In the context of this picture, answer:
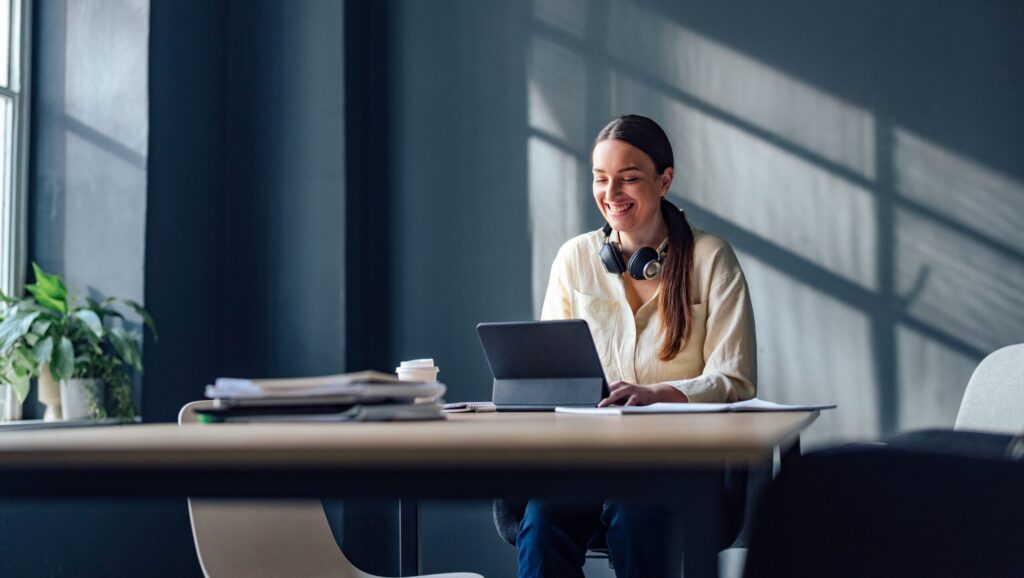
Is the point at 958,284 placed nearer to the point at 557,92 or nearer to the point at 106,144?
the point at 557,92

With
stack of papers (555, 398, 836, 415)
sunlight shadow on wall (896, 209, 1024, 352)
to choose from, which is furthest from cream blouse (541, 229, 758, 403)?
sunlight shadow on wall (896, 209, 1024, 352)

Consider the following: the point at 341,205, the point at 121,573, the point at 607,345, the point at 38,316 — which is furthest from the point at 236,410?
the point at 341,205

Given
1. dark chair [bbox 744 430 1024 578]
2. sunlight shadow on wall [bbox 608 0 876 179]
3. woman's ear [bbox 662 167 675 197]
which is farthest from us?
sunlight shadow on wall [bbox 608 0 876 179]

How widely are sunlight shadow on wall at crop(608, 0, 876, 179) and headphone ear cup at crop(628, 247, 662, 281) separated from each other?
1497mm

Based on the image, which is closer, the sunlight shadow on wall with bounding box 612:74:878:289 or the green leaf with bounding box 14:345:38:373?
the green leaf with bounding box 14:345:38:373

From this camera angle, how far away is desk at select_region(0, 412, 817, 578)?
0.67 meters

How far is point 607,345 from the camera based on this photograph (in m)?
2.26

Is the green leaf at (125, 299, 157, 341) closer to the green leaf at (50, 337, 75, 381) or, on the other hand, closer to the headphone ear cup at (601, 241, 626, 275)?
the green leaf at (50, 337, 75, 381)

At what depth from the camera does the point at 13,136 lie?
→ 330 centimetres

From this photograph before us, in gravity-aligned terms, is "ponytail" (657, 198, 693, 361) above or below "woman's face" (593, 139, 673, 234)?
below

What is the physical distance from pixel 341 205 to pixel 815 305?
67.0 inches

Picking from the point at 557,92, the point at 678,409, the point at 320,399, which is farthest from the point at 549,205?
the point at 320,399

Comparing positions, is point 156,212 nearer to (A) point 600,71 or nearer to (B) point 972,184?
(A) point 600,71

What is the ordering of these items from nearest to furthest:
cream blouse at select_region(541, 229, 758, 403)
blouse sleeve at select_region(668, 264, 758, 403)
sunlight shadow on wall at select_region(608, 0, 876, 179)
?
blouse sleeve at select_region(668, 264, 758, 403)
cream blouse at select_region(541, 229, 758, 403)
sunlight shadow on wall at select_region(608, 0, 876, 179)
